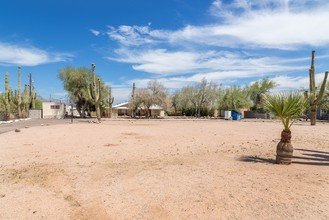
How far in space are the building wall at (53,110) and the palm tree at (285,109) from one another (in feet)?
170

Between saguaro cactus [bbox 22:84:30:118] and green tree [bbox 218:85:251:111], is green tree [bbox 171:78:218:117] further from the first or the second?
saguaro cactus [bbox 22:84:30:118]

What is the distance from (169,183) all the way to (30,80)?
181 ft

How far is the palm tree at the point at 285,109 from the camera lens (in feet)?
30.7

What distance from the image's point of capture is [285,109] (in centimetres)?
984

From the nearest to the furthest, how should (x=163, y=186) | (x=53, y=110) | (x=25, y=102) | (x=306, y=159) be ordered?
1. (x=163, y=186)
2. (x=306, y=159)
3. (x=25, y=102)
4. (x=53, y=110)

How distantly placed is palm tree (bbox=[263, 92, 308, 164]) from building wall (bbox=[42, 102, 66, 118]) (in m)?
51.8

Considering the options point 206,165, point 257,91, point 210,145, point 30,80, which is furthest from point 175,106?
point 206,165

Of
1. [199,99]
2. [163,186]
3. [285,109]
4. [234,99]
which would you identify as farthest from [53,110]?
[163,186]

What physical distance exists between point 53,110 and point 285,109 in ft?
183

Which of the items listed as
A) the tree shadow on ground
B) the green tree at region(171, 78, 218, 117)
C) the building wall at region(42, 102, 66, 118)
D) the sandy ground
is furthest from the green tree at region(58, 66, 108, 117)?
the tree shadow on ground

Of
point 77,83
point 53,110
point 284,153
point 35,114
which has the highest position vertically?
point 77,83

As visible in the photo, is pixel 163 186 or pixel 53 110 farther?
pixel 53 110

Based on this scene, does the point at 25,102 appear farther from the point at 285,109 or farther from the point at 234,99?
the point at 285,109

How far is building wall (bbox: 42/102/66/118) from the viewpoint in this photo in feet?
188
